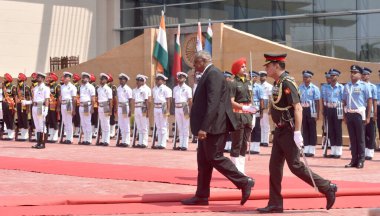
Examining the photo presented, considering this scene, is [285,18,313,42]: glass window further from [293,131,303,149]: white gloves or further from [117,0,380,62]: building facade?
[293,131,303,149]: white gloves

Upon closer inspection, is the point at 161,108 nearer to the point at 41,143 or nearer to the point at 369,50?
A: the point at 41,143

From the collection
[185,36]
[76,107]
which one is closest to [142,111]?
[76,107]

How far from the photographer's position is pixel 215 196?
12.4 m

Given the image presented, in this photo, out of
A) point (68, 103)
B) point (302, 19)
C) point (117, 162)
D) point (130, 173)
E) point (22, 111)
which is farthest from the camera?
point (302, 19)

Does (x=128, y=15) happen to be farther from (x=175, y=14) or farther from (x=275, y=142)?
(x=275, y=142)

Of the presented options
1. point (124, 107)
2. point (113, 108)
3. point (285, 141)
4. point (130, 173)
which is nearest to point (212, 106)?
point (285, 141)

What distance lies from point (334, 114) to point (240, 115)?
664 cm

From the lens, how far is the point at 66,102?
86.3 ft

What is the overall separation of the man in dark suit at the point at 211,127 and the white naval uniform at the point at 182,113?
11.5 m

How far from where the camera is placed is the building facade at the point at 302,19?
30.6 metres

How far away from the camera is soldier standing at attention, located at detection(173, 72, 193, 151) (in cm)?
2364

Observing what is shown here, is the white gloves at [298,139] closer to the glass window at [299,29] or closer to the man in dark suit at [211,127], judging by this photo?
the man in dark suit at [211,127]

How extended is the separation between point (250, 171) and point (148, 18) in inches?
896

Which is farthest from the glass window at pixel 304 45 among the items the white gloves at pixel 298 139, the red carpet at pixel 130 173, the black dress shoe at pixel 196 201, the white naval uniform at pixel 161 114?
the white gloves at pixel 298 139
